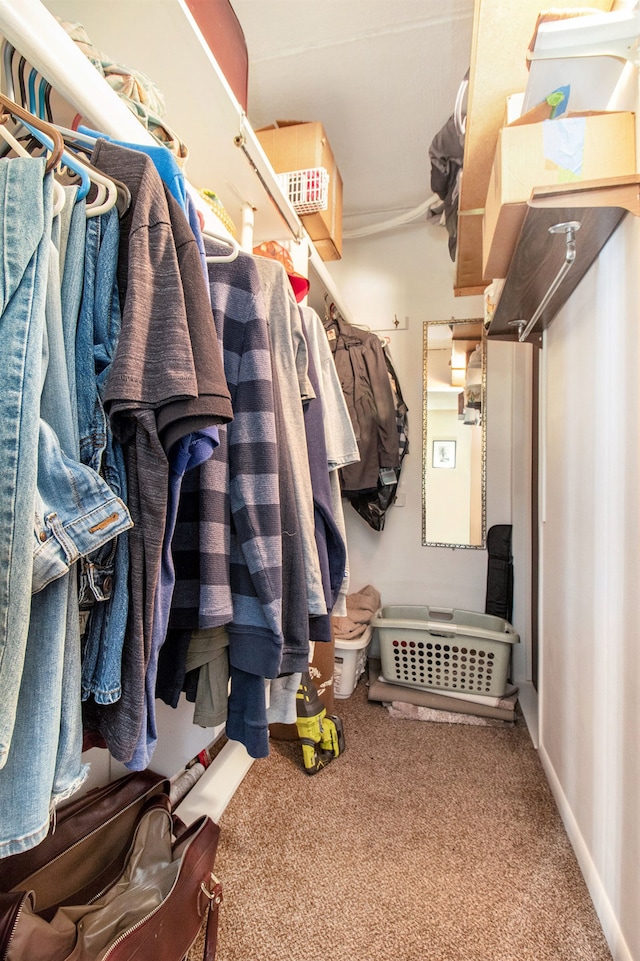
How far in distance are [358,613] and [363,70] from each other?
2.28m

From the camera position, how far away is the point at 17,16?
1.82ft

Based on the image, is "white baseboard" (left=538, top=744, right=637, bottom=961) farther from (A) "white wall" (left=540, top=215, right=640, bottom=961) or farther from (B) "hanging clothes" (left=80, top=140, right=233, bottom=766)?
(B) "hanging clothes" (left=80, top=140, right=233, bottom=766)

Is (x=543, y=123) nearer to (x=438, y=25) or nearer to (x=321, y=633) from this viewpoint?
(x=438, y=25)

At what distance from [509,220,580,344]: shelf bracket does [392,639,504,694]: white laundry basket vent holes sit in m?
1.36

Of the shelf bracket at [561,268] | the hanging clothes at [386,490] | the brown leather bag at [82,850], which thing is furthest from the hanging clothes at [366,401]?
the brown leather bag at [82,850]

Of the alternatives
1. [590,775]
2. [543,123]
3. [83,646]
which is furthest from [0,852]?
[543,123]

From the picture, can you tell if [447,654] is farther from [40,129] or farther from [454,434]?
[40,129]

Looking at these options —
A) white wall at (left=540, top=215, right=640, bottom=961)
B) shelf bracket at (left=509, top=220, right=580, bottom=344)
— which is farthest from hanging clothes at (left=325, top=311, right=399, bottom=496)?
white wall at (left=540, top=215, right=640, bottom=961)

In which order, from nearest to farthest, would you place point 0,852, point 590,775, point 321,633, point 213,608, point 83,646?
point 0,852 → point 83,646 → point 213,608 → point 321,633 → point 590,775

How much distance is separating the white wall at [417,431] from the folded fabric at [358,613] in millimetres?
101

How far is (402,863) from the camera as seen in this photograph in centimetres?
121

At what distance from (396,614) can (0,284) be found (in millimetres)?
2284

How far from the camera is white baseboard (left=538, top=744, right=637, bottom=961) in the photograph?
943 millimetres

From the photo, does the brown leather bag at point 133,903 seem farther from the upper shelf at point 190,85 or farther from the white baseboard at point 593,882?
the upper shelf at point 190,85
